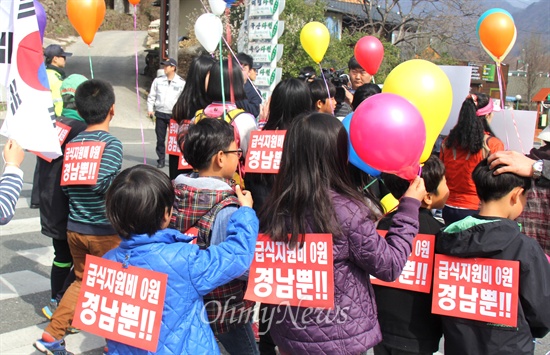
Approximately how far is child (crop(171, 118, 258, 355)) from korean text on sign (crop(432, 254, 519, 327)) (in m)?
0.91

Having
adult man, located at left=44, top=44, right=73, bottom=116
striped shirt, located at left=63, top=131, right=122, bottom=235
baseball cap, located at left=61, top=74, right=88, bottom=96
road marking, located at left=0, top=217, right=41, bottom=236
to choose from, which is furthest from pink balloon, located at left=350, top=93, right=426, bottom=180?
adult man, located at left=44, top=44, right=73, bottom=116

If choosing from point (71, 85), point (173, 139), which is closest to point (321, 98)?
point (173, 139)

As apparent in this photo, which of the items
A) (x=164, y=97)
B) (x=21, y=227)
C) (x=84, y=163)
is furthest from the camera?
(x=164, y=97)

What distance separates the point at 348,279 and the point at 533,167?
94 centimetres

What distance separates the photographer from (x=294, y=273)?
2.28m

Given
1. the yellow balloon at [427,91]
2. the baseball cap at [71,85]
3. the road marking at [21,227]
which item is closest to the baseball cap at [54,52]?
the road marking at [21,227]

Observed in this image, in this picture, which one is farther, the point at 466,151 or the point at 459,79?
the point at 466,151

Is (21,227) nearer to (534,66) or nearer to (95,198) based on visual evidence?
(95,198)

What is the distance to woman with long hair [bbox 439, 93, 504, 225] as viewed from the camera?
4.19 meters

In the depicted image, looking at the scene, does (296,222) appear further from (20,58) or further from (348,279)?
(20,58)

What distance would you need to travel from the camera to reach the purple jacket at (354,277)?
2.12 meters

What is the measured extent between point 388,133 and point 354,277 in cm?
58

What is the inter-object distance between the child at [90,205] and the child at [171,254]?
1.37 metres

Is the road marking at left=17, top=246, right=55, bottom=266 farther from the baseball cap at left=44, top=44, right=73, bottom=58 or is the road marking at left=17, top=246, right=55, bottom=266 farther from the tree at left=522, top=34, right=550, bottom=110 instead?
the tree at left=522, top=34, right=550, bottom=110
